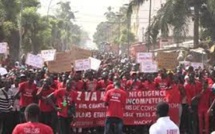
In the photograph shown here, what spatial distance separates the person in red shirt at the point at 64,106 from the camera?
40.9 feet

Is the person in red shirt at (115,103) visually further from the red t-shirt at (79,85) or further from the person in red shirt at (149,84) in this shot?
the person in red shirt at (149,84)

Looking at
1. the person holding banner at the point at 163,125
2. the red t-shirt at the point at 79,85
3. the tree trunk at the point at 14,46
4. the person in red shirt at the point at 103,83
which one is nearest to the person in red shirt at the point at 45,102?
the red t-shirt at the point at 79,85

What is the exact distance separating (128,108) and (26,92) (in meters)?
2.69

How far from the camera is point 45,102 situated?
13.1 m

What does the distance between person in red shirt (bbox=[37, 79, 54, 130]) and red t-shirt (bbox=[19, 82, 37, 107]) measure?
0.17 m

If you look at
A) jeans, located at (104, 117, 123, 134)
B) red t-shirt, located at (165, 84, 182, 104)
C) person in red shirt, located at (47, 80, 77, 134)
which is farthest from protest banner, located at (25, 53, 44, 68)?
jeans, located at (104, 117, 123, 134)

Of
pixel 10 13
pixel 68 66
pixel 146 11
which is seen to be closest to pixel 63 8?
pixel 146 11

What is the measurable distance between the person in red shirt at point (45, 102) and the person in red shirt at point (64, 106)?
441 mm

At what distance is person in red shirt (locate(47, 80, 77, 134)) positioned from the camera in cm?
1248

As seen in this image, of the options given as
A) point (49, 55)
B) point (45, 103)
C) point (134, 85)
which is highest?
point (49, 55)

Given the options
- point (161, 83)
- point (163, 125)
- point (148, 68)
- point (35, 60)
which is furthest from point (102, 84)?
point (163, 125)

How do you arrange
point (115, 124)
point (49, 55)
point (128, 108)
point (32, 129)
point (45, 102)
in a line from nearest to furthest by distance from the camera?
point (32, 129)
point (115, 124)
point (45, 102)
point (128, 108)
point (49, 55)

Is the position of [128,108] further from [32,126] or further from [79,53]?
[32,126]

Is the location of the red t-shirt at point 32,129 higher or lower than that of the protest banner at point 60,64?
lower
